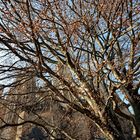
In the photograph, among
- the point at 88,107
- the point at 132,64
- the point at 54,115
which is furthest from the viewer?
the point at 54,115

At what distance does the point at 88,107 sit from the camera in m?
5.98

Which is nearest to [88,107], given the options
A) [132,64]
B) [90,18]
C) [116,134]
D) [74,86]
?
[74,86]

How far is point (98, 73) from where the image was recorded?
5406mm

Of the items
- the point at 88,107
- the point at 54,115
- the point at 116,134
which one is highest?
the point at 54,115

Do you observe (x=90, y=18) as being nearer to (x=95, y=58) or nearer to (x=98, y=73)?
(x=95, y=58)

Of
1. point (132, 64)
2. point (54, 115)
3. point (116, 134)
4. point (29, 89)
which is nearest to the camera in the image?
point (116, 134)

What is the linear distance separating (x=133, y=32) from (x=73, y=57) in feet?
5.94

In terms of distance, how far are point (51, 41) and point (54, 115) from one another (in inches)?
471

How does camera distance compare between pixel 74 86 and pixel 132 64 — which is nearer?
pixel 74 86

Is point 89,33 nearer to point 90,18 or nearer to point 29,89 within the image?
point 90,18

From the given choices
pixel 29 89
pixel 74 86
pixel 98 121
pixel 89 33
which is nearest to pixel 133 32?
pixel 89 33

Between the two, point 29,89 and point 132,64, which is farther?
point 29,89

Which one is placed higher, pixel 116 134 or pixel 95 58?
pixel 95 58

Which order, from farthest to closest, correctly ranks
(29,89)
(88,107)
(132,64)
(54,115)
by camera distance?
(54,115) < (29,89) < (132,64) < (88,107)
